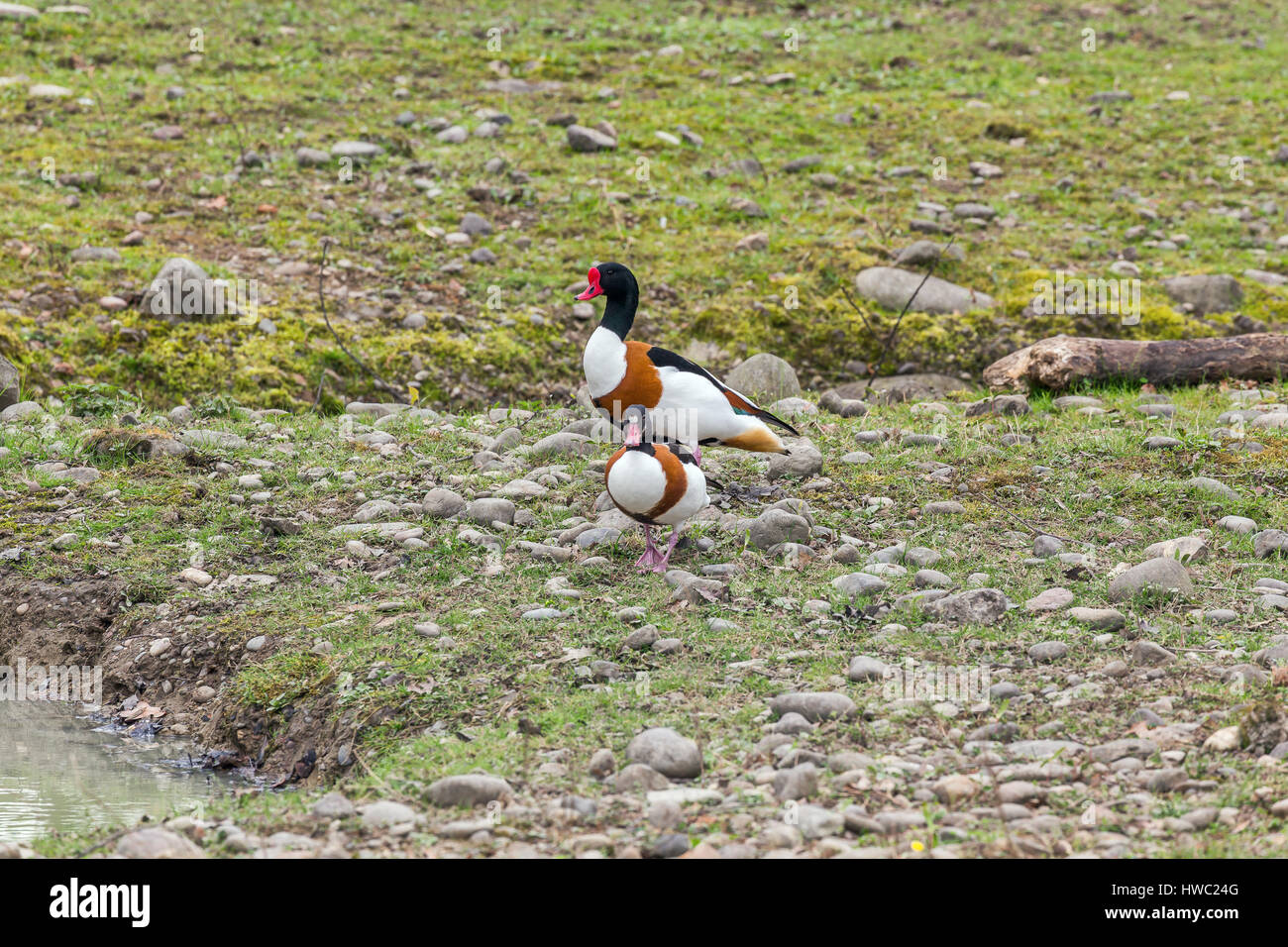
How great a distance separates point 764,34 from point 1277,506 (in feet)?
45.3

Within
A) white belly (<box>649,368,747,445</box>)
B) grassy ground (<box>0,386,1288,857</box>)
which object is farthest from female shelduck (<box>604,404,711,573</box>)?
white belly (<box>649,368,747,445</box>)

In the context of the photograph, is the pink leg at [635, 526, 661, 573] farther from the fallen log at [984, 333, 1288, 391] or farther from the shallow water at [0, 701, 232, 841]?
the fallen log at [984, 333, 1288, 391]

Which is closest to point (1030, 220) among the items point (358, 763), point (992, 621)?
point (992, 621)

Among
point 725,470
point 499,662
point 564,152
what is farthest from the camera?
point 564,152

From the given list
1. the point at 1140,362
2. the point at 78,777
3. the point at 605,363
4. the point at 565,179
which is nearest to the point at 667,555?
the point at 605,363

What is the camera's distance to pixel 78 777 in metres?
5.66

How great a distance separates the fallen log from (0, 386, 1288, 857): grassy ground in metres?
0.75

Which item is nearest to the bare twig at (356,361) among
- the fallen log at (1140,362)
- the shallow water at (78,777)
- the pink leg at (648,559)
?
the pink leg at (648,559)

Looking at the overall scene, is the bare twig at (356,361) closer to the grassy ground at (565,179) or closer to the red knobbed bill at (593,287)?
the grassy ground at (565,179)

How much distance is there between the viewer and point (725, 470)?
8.44 meters

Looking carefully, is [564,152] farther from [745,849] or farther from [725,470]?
[745,849]

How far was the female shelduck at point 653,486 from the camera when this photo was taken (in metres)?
6.49

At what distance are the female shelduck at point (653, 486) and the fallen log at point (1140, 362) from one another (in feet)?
14.7

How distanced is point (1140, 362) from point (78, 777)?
8.37 m
